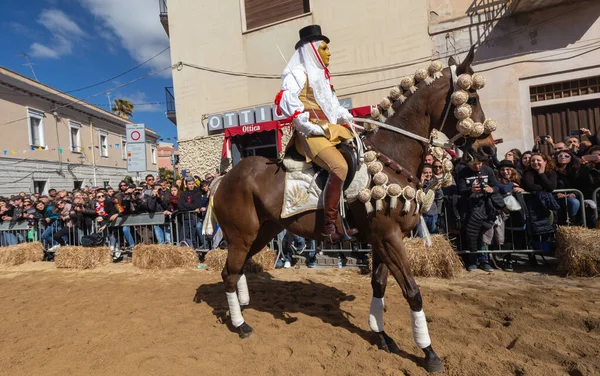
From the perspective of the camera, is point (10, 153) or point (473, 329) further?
point (10, 153)

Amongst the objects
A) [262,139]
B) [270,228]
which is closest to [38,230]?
[262,139]

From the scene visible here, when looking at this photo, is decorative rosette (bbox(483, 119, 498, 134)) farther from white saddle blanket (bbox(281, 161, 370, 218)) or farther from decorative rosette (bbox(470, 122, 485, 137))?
white saddle blanket (bbox(281, 161, 370, 218))

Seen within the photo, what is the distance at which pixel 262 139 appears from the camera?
43.7ft

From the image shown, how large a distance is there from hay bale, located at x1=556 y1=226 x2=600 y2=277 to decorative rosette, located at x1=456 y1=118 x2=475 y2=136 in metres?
3.50

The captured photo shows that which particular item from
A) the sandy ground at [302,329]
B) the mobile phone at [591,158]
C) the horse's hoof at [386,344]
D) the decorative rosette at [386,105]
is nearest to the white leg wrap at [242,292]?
the sandy ground at [302,329]

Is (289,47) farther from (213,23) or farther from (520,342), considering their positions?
(520,342)

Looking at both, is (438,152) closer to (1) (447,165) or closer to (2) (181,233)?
(1) (447,165)

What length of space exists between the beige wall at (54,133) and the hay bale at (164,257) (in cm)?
1524

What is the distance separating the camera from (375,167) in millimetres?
3170

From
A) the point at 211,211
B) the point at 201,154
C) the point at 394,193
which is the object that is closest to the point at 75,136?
the point at 201,154

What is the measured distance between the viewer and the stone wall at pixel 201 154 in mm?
13375

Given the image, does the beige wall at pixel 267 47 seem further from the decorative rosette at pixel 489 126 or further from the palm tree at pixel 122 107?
the palm tree at pixel 122 107

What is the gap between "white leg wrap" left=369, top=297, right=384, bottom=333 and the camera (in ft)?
11.0

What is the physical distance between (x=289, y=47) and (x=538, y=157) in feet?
30.3
